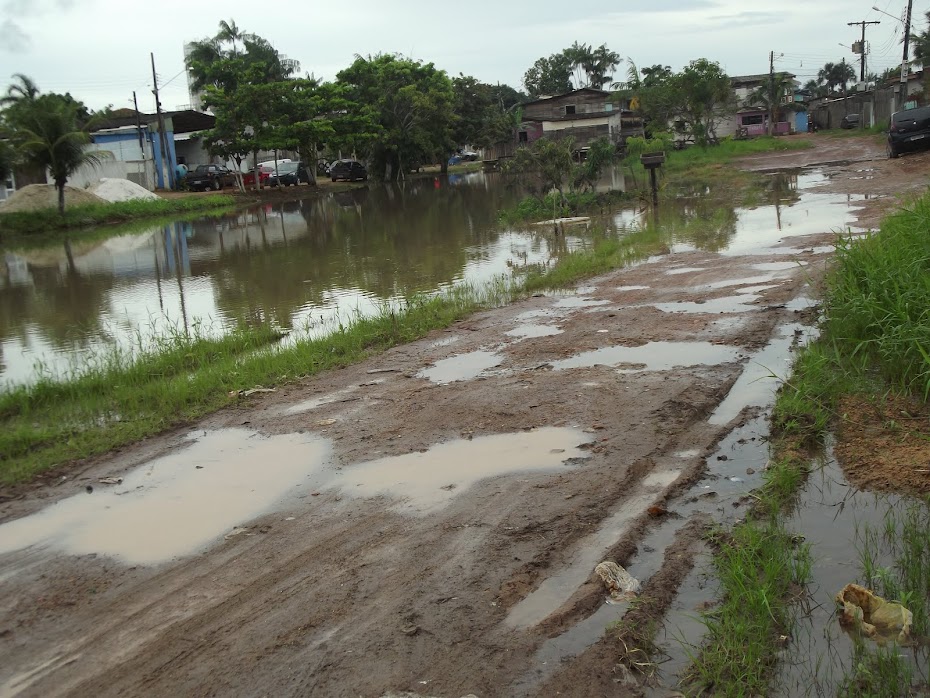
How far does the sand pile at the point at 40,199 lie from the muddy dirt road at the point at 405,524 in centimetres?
3342

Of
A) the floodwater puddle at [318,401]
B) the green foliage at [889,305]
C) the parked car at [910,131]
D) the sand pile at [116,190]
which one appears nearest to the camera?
the green foliage at [889,305]

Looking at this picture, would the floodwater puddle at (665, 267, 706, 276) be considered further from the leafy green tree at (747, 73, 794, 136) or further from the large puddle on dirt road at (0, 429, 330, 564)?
the leafy green tree at (747, 73, 794, 136)

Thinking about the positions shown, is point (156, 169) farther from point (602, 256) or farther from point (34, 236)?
point (602, 256)

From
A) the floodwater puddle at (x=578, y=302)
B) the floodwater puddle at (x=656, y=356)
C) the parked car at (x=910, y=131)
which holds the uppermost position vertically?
the parked car at (x=910, y=131)

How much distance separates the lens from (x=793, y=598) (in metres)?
3.90

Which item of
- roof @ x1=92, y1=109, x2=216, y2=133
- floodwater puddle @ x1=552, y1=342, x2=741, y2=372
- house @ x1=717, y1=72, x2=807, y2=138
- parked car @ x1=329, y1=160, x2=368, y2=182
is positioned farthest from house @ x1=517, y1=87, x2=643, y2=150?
floodwater puddle @ x1=552, y1=342, x2=741, y2=372

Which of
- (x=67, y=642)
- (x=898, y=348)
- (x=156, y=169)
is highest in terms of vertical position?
(x=156, y=169)

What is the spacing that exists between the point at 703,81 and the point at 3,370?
43.8 m

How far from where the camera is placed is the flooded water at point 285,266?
13.2m

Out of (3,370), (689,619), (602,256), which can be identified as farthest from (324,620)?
(602,256)

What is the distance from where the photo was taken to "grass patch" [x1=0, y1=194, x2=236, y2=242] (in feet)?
113

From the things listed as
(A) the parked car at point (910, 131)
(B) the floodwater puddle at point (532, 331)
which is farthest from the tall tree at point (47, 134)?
(A) the parked car at point (910, 131)

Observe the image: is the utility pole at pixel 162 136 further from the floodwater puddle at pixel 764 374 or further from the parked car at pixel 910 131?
the floodwater puddle at pixel 764 374

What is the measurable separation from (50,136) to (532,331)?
99.8ft
